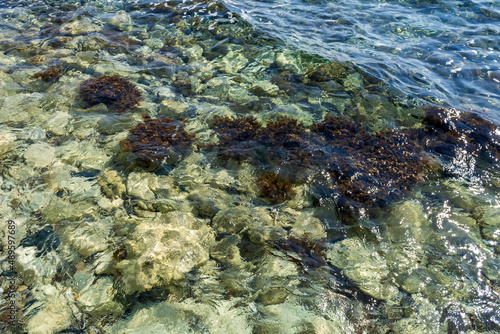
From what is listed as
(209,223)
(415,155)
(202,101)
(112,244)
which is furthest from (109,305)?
(415,155)

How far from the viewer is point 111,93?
8.04m

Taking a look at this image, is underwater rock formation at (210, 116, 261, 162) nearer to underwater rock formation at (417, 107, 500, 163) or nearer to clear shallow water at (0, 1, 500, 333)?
clear shallow water at (0, 1, 500, 333)

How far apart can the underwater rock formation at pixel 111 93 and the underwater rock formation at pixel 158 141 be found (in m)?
0.89

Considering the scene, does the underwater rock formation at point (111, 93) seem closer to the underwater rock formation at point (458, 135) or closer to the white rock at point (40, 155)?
the white rock at point (40, 155)

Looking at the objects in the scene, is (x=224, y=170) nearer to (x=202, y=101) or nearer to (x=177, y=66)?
(x=202, y=101)

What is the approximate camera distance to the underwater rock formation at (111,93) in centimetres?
773

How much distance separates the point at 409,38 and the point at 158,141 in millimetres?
10479

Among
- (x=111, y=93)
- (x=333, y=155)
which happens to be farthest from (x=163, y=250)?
(x=111, y=93)

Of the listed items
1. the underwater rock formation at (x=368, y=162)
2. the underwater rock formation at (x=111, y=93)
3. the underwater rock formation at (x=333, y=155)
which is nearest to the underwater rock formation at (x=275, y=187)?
the underwater rock formation at (x=333, y=155)

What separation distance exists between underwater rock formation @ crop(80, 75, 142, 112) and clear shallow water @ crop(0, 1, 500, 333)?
0.26 metres

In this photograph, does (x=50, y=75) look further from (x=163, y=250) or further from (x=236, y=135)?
(x=163, y=250)

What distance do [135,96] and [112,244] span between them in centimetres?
480

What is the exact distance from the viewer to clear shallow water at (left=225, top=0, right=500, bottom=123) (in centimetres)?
909

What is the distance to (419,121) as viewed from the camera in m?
7.77
